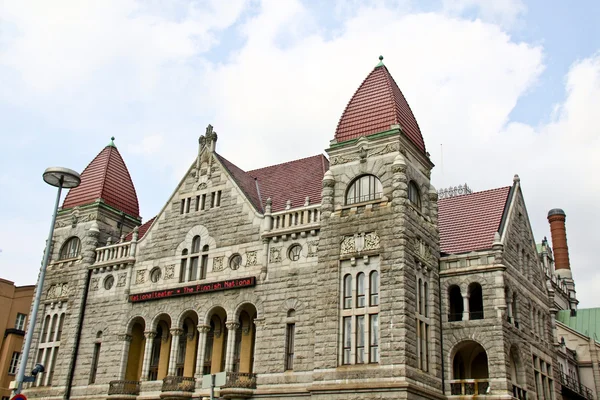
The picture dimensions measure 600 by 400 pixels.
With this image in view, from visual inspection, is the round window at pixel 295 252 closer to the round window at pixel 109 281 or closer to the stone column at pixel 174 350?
the stone column at pixel 174 350

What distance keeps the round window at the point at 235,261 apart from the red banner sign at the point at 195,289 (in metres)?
0.98

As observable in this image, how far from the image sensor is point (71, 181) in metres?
21.0

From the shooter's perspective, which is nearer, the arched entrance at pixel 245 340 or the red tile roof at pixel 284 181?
the arched entrance at pixel 245 340

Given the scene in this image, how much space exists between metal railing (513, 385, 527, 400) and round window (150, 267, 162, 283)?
762 inches

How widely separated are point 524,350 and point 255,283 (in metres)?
13.7

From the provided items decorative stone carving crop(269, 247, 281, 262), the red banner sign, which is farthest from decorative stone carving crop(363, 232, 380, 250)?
the red banner sign

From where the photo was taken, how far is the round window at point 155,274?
3797 centimetres

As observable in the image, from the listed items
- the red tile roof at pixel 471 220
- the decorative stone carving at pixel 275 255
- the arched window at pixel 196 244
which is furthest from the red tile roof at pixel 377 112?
the arched window at pixel 196 244

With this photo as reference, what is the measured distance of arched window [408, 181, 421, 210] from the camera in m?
32.7

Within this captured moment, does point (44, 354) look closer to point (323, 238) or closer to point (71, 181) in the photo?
point (323, 238)

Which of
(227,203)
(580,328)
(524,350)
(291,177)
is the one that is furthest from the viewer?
(580,328)

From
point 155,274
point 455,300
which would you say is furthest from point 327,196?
point 155,274

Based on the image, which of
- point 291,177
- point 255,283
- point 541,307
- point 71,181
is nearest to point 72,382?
point 255,283

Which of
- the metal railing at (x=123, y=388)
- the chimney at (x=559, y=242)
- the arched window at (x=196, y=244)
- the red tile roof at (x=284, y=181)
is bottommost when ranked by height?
the metal railing at (x=123, y=388)
